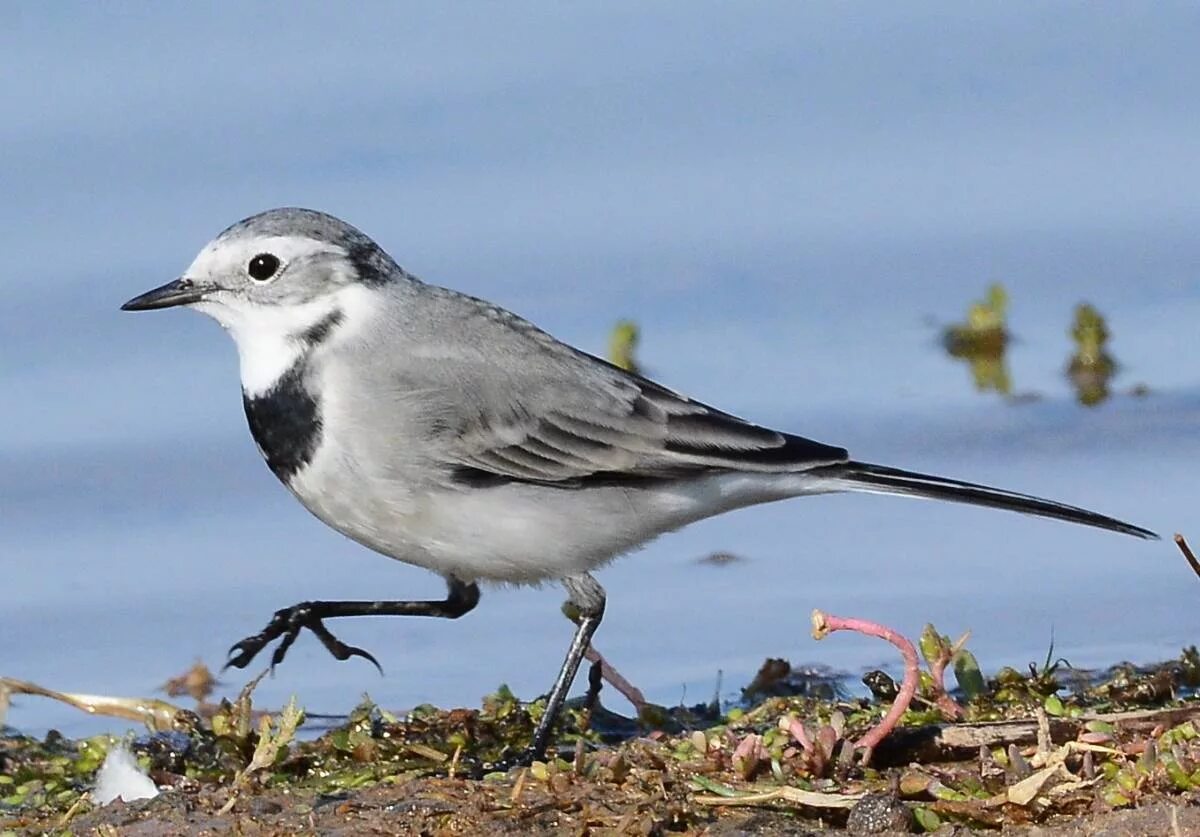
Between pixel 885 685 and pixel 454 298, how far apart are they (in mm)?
2292

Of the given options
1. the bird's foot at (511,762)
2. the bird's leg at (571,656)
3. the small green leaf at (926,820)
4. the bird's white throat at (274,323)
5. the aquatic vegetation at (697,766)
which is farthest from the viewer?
the bird's white throat at (274,323)

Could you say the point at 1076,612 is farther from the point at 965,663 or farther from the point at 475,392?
the point at 475,392

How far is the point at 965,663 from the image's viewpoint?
8.74 m

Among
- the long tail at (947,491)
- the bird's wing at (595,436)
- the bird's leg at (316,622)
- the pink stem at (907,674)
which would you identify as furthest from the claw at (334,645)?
the pink stem at (907,674)

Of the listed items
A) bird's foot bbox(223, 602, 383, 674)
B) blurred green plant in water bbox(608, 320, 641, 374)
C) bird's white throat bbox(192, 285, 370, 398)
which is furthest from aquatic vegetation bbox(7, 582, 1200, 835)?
blurred green plant in water bbox(608, 320, 641, 374)

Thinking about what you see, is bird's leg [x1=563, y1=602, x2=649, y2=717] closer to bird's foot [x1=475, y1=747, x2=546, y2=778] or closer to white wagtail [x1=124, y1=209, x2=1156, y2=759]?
white wagtail [x1=124, y1=209, x2=1156, y2=759]

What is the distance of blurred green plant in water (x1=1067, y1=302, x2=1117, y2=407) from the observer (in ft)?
42.8

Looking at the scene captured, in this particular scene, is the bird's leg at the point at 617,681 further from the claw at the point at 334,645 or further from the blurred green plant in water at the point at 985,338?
the blurred green plant in water at the point at 985,338

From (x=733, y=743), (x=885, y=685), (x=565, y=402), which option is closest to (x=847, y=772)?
(x=733, y=743)

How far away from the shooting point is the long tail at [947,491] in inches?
364

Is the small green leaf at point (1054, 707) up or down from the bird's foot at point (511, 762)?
up

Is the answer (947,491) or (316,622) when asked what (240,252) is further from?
(947,491)

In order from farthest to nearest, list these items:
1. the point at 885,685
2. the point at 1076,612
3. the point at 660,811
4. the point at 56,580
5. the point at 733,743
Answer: the point at 56,580 → the point at 1076,612 → the point at 885,685 → the point at 733,743 → the point at 660,811

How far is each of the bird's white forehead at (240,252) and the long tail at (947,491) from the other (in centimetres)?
212
